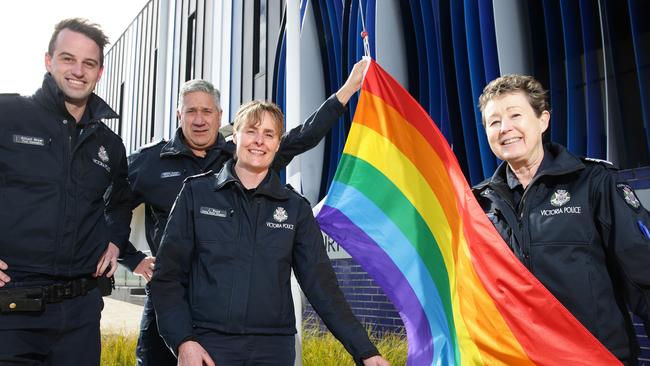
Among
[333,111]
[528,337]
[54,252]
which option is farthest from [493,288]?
[54,252]

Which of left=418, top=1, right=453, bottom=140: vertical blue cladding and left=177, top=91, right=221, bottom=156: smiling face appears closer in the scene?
left=177, top=91, right=221, bottom=156: smiling face

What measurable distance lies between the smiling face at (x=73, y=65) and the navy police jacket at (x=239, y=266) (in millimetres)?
756

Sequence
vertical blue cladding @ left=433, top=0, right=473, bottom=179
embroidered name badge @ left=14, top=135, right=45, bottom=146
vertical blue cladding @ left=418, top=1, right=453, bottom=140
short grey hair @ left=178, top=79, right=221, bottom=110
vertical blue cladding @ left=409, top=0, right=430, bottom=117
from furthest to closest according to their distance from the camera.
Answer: vertical blue cladding @ left=409, top=0, right=430, bottom=117 < vertical blue cladding @ left=418, top=1, right=453, bottom=140 < vertical blue cladding @ left=433, top=0, right=473, bottom=179 < short grey hair @ left=178, top=79, right=221, bottom=110 < embroidered name badge @ left=14, top=135, right=45, bottom=146

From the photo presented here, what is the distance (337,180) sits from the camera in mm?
3352

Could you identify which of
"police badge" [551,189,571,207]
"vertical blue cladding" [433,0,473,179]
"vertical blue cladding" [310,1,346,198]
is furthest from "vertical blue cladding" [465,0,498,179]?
"police badge" [551,189,571,207]

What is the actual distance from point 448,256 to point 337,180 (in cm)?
85

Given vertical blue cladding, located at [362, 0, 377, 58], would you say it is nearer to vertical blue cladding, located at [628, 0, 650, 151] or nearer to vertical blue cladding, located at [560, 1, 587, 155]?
vertical blue cladding, located at [560, 1, 587, 155]

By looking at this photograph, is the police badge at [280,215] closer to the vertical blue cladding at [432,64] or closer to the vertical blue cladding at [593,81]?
the vertical blue cladding at [593,81]

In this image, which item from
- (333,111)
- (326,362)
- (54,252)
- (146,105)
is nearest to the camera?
(54,252)

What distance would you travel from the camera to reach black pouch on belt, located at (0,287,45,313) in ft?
7.77

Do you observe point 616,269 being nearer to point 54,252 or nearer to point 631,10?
point 54,252

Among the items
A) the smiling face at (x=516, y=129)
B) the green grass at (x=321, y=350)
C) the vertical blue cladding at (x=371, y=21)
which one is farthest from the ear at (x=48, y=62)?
the vertical blue cladding at (x=371, y=21)

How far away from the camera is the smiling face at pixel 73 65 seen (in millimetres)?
2688

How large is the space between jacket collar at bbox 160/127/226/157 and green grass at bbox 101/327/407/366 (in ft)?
8.17
